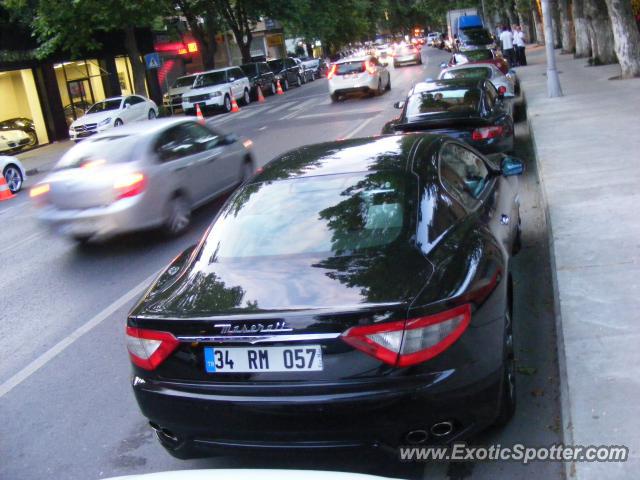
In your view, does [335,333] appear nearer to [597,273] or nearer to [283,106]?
[597,273]

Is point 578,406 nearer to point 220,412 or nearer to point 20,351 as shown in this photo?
point 220,412

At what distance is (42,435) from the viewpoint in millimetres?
4855

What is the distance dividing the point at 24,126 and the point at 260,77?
43.3ft

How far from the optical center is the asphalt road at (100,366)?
4.18m

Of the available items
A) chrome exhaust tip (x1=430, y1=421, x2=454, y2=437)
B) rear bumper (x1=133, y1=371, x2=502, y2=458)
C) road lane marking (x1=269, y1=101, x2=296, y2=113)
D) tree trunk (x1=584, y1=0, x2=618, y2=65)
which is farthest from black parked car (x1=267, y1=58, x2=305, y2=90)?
chrome exhaust tip (x1=430, y1=421, x2=454, y2=437)

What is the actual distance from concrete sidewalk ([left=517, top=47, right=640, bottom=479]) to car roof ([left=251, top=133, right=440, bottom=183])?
155 cm

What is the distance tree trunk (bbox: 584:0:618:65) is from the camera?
2400cm

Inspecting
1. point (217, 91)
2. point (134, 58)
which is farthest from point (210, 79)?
point (134, 58)

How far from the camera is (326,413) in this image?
342cm

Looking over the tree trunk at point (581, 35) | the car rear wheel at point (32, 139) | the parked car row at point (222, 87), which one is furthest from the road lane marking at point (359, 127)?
the car rear wheel at point (32, 139)

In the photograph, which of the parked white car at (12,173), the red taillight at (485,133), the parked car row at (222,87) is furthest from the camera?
the parked car row at (222,87)

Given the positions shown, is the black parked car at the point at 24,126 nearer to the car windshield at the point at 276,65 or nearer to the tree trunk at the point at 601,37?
the car windshield at the point at 276,65

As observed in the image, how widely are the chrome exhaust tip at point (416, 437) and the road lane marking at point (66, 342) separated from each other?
3.38 metres

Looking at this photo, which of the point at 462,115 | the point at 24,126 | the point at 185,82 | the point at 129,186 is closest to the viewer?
the point at 129,186
